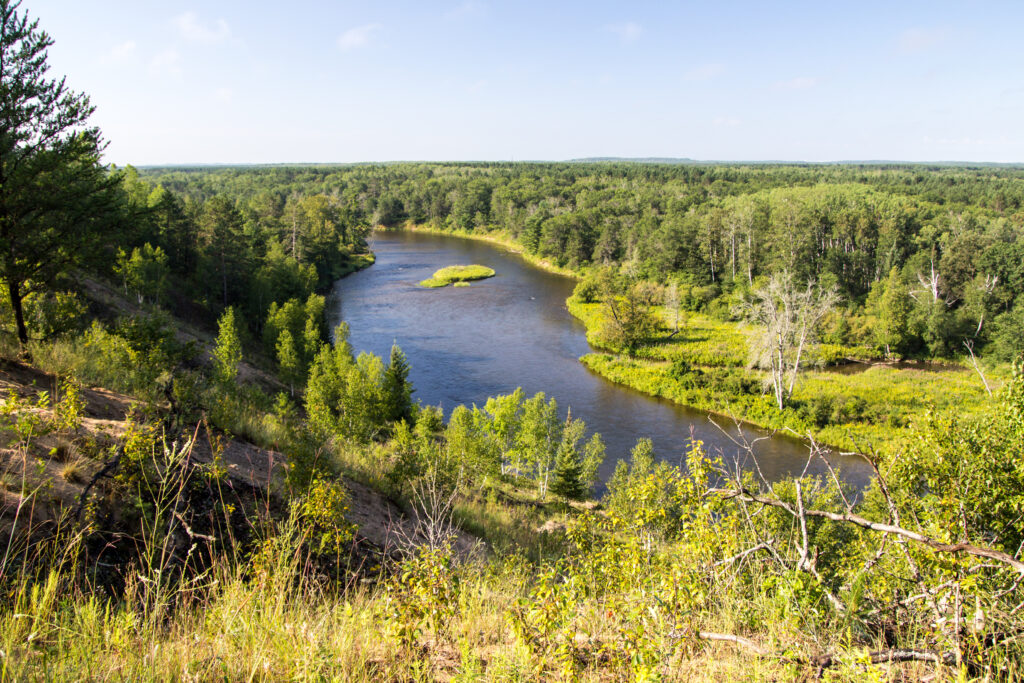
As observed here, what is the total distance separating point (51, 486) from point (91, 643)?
276cm

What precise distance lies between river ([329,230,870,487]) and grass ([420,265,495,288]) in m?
1.45

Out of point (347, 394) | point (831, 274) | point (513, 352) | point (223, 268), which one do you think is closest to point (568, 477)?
point (347, 394)

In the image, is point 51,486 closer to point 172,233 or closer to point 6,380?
point 6,380

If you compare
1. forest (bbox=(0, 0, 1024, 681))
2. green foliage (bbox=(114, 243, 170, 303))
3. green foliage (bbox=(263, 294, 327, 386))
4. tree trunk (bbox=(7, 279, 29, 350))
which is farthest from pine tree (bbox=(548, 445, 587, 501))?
green foliage (bbox=(114, 243, 170, 303))

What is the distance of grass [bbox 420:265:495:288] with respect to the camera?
2181 inches

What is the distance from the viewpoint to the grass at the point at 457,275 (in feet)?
182

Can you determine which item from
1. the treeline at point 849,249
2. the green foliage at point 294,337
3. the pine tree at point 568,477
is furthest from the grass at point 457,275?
the pine tree at point 568,477

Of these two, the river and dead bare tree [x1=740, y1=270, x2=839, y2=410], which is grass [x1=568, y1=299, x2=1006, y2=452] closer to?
dead bare tree [x1=740, y1=270, x2=839, y2=410]

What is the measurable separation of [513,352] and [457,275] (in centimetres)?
2423

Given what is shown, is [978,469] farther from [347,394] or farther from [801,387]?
[801,387]

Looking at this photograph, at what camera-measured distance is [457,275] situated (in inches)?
2280

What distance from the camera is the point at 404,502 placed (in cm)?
896

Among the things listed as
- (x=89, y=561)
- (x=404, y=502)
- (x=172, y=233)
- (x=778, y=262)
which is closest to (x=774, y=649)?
(x=89, y=561)

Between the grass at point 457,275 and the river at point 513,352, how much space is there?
1447 mm
